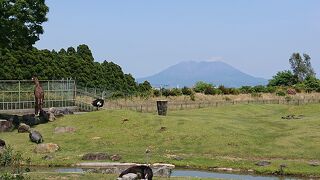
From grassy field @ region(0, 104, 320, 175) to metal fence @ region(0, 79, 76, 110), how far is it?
222 inches

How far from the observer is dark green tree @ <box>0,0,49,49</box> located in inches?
1551

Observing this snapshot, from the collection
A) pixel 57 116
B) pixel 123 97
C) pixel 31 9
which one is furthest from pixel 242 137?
pixel 123 97

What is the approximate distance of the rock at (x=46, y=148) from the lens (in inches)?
1265

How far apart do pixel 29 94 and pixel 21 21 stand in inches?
316

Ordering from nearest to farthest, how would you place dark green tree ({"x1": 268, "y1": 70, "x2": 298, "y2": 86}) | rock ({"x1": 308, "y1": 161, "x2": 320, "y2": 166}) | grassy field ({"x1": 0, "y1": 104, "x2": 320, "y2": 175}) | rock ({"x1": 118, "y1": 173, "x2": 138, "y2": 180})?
rock ({"x1": 118, "y1": 173, "x2": 138, "y2": 180})
rock ({"x1": 308, "y1": 161, "x2": 320, "y2": 166})
grassy field ({"x1": 0, "y1": 104, "x2": 320, "y2": 175})
dark green tree ({"x1": 268, "y1": 70, "x2": 298, "y2": 86})

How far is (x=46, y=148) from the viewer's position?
1271 inches

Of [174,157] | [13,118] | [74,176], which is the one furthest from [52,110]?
[74,176]

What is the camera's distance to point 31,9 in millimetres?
41031

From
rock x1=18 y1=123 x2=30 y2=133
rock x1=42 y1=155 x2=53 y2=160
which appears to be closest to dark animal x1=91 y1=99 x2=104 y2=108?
rock x1=18 y1=123 x2=30 y2=133

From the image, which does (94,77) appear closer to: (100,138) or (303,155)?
(100,138)

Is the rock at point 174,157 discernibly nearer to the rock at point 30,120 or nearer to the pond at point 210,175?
the pond at point 210,175

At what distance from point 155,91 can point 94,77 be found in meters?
8.49

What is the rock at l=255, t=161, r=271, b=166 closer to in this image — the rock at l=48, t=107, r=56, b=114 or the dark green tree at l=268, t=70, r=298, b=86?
the rock at l=48, t=107, r=56, b=114

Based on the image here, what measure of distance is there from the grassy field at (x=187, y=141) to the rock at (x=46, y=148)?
0.43 metres
